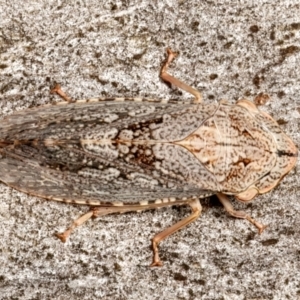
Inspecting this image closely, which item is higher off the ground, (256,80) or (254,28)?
(254,28)

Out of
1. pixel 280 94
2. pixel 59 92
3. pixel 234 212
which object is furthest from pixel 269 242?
pixel 59 92

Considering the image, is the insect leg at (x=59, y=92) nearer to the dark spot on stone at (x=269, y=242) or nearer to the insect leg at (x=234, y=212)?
the insect leg at (x=234, y=212)

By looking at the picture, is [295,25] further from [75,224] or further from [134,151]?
[75,224]

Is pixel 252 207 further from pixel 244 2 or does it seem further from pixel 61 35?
pixel 61 35

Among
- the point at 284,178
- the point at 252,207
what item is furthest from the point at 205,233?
the point at 284,178

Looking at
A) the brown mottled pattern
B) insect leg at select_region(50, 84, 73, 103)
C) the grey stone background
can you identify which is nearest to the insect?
the brown mottled pattern

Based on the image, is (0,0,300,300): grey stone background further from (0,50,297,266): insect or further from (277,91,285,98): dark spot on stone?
(0,50,297,266): insect

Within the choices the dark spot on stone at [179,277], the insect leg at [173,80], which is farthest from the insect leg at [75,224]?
the insect leg at [173,80]
